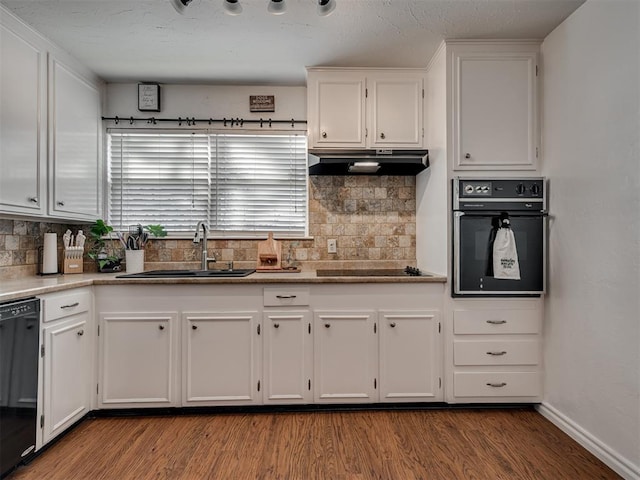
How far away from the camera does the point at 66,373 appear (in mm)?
2102

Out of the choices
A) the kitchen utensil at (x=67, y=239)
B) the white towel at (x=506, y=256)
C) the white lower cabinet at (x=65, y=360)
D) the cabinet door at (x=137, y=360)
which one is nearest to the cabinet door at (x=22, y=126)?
the kitchen utensil at (x=67, y=239)

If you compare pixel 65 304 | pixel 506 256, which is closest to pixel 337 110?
pixel 506 256

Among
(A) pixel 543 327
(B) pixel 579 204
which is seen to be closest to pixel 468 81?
(B) pixel 579 204

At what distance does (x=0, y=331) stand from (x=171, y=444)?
3.33 ft

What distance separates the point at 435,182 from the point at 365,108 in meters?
0.75

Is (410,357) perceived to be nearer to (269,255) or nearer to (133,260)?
(269,255)

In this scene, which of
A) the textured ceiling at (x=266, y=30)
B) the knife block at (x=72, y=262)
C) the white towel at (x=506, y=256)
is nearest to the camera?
the textured ceiling at (x=266, y=30)

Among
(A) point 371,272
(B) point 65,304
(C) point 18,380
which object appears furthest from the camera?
(A) point 371,272

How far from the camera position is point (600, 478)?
177cm

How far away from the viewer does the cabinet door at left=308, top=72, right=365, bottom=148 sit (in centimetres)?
276

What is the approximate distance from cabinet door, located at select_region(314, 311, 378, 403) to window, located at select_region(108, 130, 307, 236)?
0.98 meters

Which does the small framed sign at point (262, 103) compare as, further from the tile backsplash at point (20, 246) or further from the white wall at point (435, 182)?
the tile backsplash at point (20, 246)

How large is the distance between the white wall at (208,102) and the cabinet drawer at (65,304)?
1.53 metres

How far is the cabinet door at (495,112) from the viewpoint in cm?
241
